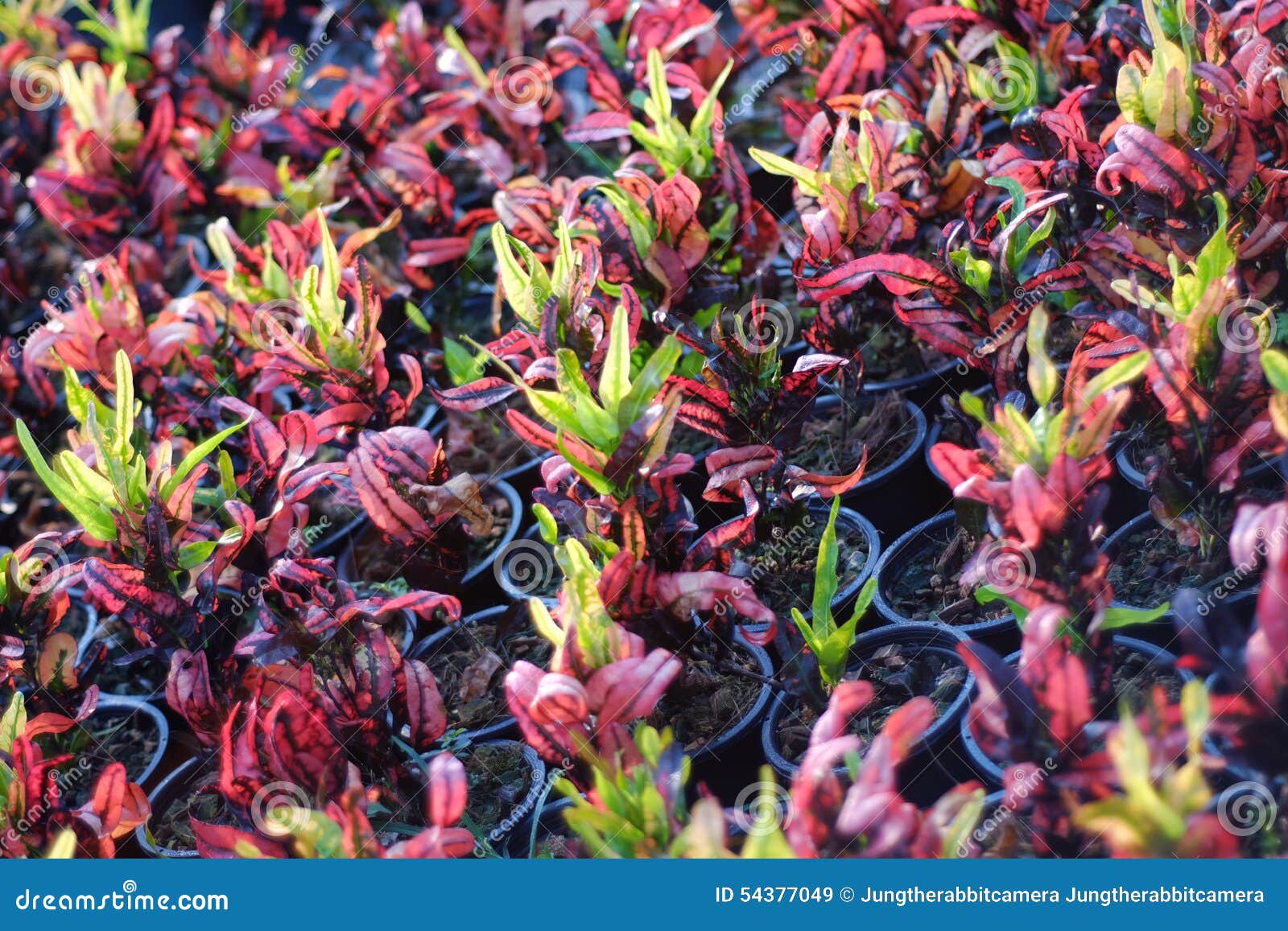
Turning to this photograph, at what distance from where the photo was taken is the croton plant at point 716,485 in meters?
1.25

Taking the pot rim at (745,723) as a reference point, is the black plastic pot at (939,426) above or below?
above

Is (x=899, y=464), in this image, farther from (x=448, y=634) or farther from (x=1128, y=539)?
(x=448, y=634)

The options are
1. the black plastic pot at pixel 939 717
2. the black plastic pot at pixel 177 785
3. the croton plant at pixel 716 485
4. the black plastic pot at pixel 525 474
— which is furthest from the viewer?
the black plastic pot at pixel 525 474

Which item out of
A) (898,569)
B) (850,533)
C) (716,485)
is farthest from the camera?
(850,533)

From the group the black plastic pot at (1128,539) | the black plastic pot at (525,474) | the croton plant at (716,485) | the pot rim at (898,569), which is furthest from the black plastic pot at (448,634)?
the black plastic pot at (1128,539)

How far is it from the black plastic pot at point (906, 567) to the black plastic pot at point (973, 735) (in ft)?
Result: 0.25

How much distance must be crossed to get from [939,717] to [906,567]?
1.00 ft

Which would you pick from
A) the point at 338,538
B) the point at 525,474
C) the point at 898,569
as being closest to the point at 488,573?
the point at 525,474

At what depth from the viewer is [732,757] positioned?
60.4 inches

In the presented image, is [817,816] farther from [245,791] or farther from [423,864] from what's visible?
[245,791]

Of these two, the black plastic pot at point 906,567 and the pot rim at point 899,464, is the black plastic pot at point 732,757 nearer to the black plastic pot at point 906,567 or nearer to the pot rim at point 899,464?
the black plastic pot at point 906,567

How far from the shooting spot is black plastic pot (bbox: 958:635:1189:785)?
1.34 meters

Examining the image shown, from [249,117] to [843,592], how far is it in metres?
1.85

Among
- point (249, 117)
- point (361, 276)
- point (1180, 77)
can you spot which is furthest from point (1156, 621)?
point (249, 117)
